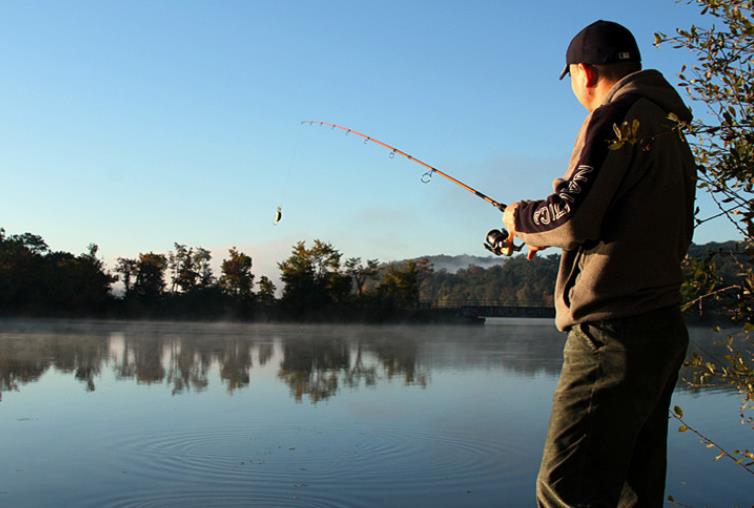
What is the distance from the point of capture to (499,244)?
8.63 feet

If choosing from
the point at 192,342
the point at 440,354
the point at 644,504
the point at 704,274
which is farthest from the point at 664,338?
the point at 192,342

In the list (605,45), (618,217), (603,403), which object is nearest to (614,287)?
(618,217)

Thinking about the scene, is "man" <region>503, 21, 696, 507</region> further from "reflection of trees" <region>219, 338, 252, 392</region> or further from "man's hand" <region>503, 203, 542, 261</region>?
"reflection of trees" <region>219, 338, 252, 392</region>

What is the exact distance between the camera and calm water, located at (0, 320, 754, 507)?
5.21 m

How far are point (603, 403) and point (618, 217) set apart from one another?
48 cm

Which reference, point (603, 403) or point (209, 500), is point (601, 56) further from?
point (209, 500)

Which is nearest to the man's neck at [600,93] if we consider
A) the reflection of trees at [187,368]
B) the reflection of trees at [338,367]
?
the reflection of trees at [338,367]

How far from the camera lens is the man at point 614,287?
204cm

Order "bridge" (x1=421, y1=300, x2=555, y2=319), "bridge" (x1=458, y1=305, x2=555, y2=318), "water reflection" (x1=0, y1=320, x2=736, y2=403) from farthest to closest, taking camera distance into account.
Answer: "bridge" (x1=458, y1=305, x2=555, y2=318), "bridge" (x1=421, y1=300, x2=555, y2=319), "water reflection" (x1=0, y1=320, x2=736, y2=403)

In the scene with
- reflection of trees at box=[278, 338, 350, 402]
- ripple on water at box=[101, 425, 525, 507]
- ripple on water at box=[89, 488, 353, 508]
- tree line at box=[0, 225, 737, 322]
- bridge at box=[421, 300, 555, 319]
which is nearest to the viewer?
ripple on water at box=[89, 488, 353, 508]

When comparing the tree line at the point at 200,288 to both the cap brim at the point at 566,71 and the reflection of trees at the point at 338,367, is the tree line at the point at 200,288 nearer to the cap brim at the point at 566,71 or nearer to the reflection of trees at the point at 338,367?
the reflection of trees at the point at 338,367

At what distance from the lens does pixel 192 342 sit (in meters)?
21.2

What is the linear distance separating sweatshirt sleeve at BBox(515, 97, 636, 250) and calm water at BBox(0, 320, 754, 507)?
331cm

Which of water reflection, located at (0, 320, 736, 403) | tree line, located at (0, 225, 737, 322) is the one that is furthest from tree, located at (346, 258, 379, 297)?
water reflection, located at (0, 320, 736, 403)
